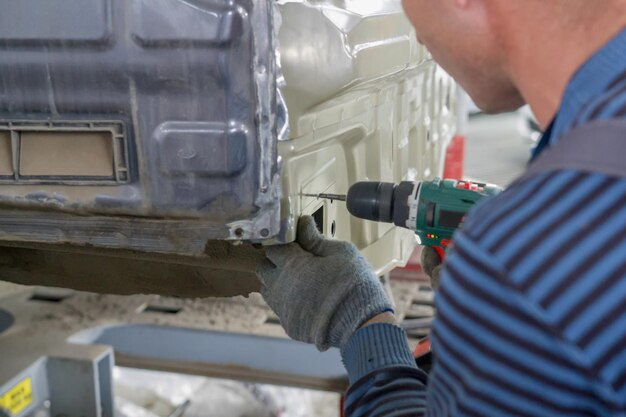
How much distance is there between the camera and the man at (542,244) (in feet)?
1.69

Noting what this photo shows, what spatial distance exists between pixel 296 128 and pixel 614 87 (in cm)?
65

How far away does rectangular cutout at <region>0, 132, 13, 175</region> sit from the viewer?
115 centimetres

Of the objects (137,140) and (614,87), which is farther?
(137,140)

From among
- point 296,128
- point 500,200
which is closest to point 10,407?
point 296,128

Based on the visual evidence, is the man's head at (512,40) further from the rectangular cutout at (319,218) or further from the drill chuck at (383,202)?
the rectangular cutout at (319,218)

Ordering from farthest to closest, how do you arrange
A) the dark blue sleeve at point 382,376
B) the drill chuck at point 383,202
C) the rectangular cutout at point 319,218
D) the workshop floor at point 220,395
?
1. the workshop floor at point 220,395
2. the rectangular cutout at point 319,218
3. the drill chuck at point 383,202
4. the dark blue sleeve at point 382,376

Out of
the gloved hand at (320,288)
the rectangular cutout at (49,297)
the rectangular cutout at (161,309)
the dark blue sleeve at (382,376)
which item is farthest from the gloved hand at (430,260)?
the rectangular cutout at (49,297)

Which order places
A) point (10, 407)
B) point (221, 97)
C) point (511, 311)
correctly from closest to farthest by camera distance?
point (511, 311) → point (221, 97) → point (10, 407)

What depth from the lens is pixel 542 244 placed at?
20.8 inches

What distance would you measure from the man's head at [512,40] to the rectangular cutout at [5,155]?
0.74 metres

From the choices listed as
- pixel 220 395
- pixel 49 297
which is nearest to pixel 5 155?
pixel 220 395

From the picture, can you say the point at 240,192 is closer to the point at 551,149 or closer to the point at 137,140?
the point at 137,140

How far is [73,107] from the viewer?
3.61ft

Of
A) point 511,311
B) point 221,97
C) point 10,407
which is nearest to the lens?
point 511,311
